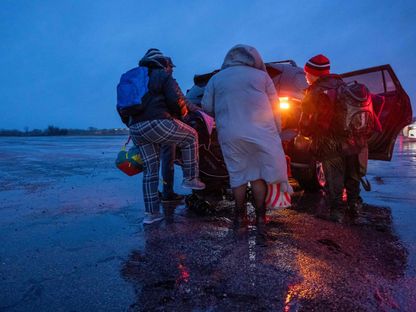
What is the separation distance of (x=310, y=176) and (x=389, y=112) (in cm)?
139

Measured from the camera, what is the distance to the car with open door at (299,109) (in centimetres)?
455

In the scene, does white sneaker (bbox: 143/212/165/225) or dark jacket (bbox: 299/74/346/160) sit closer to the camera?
dark jacket (bbox: 299/74/346/160)

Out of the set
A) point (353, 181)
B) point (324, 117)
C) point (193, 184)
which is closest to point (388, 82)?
point (353, 181)

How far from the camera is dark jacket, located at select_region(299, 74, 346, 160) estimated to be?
366cm

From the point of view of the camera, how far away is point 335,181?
3.88 meters

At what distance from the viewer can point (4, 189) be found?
20.1 feet

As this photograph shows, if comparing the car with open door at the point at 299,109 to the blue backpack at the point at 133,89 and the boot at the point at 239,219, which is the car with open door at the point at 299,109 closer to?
the boot at the point at 239,219

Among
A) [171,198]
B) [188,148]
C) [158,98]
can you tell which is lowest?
[171,198]

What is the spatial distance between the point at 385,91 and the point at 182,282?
4203 mm

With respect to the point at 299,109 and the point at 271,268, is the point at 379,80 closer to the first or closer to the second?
the point at 299,109

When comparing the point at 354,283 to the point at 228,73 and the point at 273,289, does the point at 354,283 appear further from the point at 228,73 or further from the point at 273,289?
the point at 228,73

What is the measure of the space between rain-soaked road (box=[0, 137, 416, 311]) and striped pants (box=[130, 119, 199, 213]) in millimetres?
394

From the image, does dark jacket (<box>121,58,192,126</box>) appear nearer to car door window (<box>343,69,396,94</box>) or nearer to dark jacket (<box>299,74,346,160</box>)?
dark jacket (<box>299,74,346,160</box>)

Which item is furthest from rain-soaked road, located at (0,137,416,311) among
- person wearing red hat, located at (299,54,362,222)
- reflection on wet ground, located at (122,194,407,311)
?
person wearing red hat, located at (299,54,362,222)
